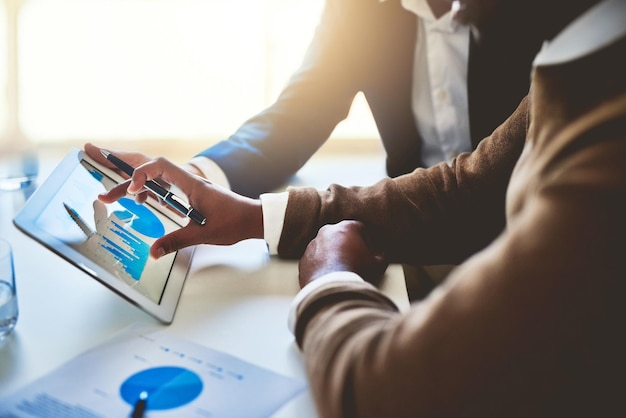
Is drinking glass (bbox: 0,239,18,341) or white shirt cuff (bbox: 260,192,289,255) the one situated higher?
drinking glass (bbox: 0,239,18,341)

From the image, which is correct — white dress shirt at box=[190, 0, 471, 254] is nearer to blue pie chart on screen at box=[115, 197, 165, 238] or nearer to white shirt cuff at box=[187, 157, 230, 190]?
white shirt cuff at box=[187, 157, 230, 190]

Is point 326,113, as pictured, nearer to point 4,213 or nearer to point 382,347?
point 4,213

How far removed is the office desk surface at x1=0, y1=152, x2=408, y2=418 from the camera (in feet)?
2.22

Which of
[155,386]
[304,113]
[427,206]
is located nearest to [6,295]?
[155,386]

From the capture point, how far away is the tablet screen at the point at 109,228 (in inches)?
29.2

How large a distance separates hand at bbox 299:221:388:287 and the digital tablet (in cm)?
17

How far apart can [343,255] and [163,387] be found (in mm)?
270

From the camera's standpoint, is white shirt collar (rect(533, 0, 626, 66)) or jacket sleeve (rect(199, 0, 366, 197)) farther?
jacket sleeve (rect(199, 0, 366, 197))

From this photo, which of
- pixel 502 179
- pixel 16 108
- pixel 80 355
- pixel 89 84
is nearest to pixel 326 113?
pixel 502 179

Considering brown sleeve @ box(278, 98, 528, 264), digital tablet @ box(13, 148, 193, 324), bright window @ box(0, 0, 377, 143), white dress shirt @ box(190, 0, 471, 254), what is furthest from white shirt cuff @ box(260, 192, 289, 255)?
bright window @ box(0, 0, 377, 143)

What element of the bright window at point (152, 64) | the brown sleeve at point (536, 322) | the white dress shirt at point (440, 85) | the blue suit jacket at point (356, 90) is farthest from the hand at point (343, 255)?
the bright window at point (152, 64)

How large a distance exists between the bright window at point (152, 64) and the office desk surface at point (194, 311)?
0.68 m

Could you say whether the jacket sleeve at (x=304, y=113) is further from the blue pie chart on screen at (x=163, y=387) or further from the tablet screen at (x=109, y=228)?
the blue pie chart on screen at (x=163, y=387)

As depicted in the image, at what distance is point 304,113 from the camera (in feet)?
4.47
